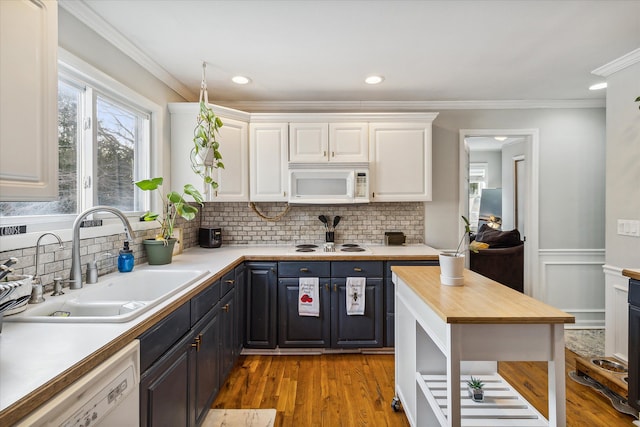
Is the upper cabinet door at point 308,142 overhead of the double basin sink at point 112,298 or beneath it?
overhead

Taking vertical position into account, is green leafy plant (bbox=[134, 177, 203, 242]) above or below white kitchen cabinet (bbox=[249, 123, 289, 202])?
below

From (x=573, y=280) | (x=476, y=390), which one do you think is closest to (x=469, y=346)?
(x=476, y=390)

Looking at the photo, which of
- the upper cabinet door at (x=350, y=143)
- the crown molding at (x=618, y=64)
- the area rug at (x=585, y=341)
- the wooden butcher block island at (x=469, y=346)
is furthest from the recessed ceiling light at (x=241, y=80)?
the area rug at (x=585, y=341)

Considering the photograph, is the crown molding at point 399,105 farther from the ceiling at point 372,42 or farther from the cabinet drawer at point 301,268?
the cabinet drawer at point 301,268

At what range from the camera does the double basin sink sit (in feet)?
4.10

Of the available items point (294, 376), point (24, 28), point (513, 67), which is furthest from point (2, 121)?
point (513, 67)

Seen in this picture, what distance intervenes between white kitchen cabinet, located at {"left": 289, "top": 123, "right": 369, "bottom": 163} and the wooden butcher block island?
1.55 m

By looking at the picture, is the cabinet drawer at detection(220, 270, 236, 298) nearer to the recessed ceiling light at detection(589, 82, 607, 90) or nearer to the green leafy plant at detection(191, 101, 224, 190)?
the green leafy plant at detection(191, 101, 224, 190)

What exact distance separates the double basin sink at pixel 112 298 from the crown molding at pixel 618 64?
11.3 ft

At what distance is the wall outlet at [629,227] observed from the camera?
8.41 feet

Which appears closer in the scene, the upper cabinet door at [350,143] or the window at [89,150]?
the window at [89,150]

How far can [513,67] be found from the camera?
2.74 m

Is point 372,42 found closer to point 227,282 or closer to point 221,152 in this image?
point 221,152

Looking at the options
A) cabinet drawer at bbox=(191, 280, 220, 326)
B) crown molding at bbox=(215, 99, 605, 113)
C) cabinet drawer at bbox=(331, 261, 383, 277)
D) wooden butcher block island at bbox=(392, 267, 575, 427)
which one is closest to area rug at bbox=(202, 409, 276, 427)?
cabinet drawer at bbox=(191, 280, 220, 326)
